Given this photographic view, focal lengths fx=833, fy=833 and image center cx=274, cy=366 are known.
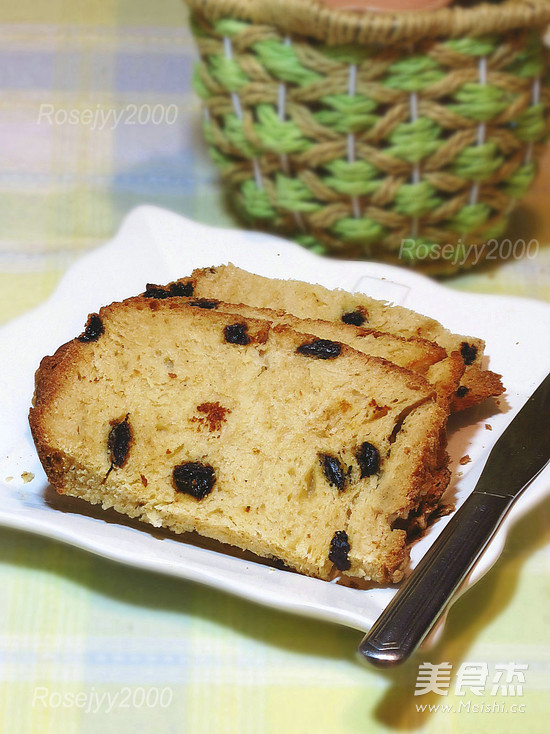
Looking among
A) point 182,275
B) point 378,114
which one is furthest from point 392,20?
point 182,275

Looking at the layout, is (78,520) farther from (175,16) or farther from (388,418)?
(175,16)

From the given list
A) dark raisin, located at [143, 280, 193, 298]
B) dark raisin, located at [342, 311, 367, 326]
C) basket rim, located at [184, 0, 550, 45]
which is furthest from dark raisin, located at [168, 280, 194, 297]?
basket rim, located at [184, 0, 550, 45]

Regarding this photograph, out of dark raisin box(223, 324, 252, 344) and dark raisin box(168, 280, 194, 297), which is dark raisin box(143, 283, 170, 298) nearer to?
dark raisin box(168, 280, 194, 297)

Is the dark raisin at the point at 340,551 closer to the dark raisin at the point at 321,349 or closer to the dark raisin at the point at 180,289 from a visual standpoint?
the dark raisin at the point at 321,349

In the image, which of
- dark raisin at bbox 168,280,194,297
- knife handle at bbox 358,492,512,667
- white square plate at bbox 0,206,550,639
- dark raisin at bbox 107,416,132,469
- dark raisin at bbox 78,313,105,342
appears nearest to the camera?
knife handle at bbox 358,492,512,667

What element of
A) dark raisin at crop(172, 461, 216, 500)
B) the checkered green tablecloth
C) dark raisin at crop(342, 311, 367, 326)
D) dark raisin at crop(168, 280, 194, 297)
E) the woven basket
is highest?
the woven basket

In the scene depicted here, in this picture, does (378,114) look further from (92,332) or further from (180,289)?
(92,332)
